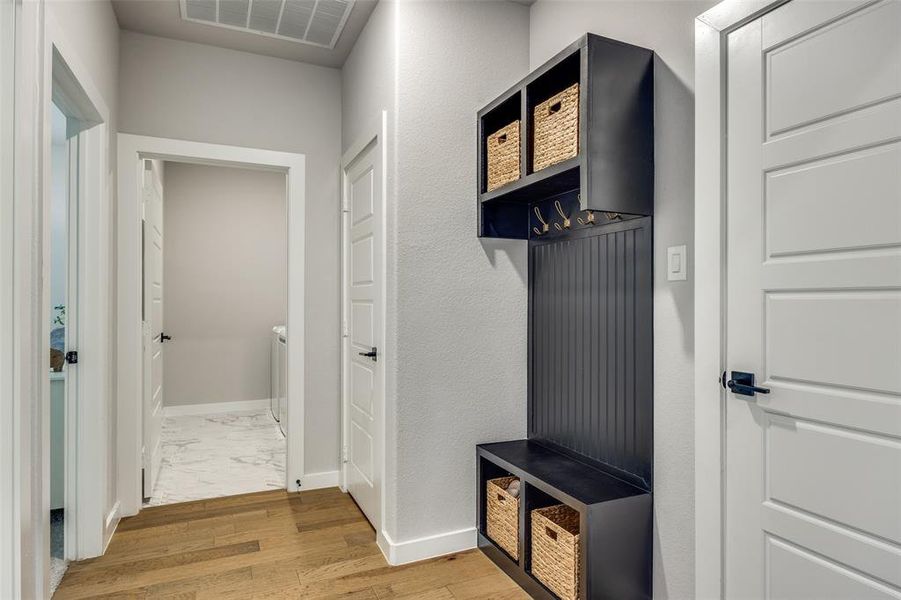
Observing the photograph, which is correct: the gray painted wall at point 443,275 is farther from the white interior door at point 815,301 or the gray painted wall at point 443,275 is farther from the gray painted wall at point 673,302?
the white interior door at point 815,301

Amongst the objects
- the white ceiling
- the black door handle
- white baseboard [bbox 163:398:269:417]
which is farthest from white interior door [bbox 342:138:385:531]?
white baseboard [bbox 163:398:269:417]

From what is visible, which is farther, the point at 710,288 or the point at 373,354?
the point at 373,354

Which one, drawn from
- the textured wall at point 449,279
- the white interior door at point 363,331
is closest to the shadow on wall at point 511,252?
the textured wall at point 449,279

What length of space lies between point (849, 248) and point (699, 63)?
0.74m

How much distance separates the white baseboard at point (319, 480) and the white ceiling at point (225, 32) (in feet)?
8.38

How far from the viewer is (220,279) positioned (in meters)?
5.44

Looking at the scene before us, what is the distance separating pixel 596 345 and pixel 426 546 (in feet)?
3.91

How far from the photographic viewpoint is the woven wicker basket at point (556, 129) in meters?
1.92

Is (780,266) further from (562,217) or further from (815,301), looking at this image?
(562,217)

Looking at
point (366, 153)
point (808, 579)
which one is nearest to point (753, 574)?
point (808, 579)

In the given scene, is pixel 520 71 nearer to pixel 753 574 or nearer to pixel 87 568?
pixel 753 574

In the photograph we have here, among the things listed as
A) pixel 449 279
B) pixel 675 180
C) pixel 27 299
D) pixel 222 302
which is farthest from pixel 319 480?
pixel 222 302

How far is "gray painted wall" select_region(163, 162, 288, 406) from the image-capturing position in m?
5.27

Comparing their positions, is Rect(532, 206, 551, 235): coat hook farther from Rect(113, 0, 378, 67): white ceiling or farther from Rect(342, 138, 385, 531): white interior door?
Rect(113, 0, 378, 67): white ceiling
